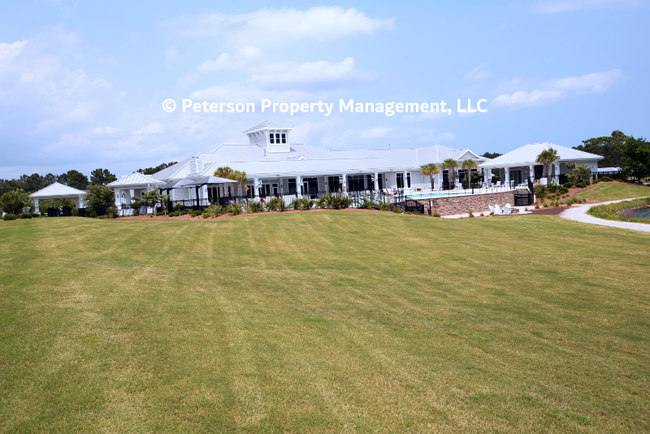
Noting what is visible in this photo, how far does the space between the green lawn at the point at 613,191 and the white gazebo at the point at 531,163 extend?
4845mm

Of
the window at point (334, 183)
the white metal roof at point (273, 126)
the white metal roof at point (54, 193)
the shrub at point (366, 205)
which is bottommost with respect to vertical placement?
the shrub at point (366, 205)

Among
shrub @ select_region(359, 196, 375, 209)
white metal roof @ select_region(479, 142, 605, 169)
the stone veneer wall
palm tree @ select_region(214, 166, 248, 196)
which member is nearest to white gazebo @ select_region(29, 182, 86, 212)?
palm tree @ select_region(214, 166, 248, 196)

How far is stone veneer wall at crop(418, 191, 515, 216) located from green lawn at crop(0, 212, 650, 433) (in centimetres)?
2321

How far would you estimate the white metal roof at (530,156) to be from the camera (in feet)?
193

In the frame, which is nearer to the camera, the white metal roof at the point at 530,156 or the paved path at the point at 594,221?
the paved path at the point at 594,221

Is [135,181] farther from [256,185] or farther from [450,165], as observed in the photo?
[450,165]

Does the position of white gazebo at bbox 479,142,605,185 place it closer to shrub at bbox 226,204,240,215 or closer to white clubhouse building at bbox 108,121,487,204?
white clubhouse building at bbox 108,121,487,204

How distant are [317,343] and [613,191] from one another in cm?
5413

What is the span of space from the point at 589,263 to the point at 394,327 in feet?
32.9

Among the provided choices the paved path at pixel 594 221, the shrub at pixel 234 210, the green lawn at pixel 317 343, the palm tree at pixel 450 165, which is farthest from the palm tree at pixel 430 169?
the green lawn at pixel 317 343

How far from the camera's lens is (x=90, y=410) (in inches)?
195

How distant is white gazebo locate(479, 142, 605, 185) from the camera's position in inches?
2303

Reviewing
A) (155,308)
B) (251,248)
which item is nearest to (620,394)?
(155,308)

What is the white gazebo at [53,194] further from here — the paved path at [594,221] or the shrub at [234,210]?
the paved path at [594,221]
